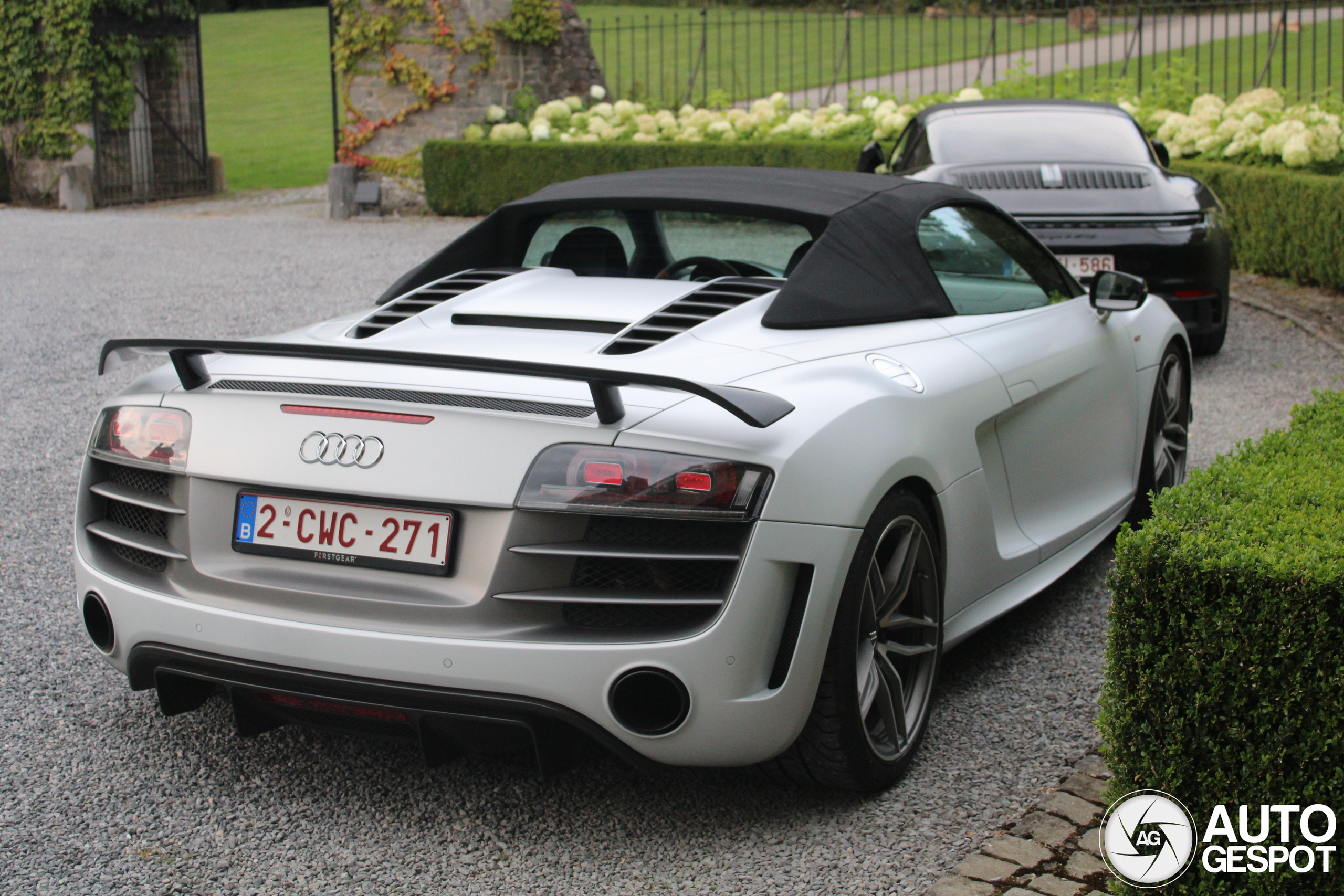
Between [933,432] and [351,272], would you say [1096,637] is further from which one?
[351,272]

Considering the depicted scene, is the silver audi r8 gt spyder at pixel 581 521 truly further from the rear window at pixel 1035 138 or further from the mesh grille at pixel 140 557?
the rear window at pixel 1035 138

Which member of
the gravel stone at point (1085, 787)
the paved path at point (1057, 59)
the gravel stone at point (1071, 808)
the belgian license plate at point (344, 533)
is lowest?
the gravel stone at point (1085, 787)

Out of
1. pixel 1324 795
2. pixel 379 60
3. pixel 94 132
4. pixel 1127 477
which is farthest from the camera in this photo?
pixel 94 132

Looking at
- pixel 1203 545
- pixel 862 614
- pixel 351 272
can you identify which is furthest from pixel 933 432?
pixel 351 272

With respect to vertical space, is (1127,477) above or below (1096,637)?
above

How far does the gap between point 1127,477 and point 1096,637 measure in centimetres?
70

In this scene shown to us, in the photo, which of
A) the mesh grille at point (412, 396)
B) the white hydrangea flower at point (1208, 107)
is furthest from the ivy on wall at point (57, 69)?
the mesh grille at point (412, 396)

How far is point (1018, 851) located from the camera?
2744mm

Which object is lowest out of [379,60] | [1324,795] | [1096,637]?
[1096,637]

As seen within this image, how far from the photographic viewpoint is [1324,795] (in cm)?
230

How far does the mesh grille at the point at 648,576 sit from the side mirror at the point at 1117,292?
225 centimetres

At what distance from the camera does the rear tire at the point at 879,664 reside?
2754mm

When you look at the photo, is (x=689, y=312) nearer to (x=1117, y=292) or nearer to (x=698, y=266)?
(x=698, y=266)

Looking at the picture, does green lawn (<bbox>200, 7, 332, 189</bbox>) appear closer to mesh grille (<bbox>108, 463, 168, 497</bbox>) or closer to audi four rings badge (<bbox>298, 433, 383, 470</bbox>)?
mesh grille (<bbox>108, 463, 168, 497</bbox>)
